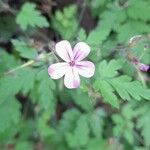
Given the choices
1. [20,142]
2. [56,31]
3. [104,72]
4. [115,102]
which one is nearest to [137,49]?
[104,72]

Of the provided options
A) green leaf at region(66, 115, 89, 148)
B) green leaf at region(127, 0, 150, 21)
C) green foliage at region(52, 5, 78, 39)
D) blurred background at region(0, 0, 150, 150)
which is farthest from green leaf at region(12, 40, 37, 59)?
green leaf at region(66, 115, 89, 148)

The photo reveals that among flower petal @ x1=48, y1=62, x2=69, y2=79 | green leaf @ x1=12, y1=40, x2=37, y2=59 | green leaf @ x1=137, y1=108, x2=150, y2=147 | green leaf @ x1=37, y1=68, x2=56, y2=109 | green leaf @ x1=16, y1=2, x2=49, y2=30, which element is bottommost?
green leaf @ x1=137, y1=108, x2=150, y2=147

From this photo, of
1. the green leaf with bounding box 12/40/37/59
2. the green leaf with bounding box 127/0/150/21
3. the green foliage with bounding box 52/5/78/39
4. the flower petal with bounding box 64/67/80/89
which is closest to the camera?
the flower petal with bounding box 64/67/80/89

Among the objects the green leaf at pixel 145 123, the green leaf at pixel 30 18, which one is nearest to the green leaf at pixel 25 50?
the green leaf at pixel 30 18

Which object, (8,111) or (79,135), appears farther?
(79,135)

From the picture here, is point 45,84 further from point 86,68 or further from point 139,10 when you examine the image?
point 139,10

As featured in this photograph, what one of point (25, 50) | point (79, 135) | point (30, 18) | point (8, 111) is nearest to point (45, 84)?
point (25, 50)

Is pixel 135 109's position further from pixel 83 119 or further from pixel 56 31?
pixel 56 31

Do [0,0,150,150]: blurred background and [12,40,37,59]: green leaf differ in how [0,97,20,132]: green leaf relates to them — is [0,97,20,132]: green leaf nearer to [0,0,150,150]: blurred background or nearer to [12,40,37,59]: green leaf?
[0,0,150,150]: blurred background
